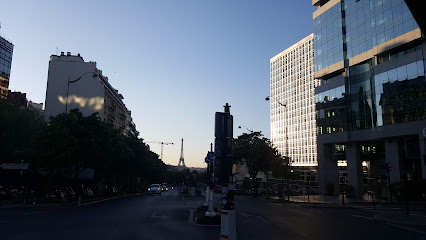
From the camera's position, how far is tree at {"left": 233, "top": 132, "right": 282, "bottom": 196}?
53.7m

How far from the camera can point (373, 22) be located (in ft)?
162

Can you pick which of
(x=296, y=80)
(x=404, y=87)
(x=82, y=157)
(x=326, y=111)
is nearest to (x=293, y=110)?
(x=296, y=80)

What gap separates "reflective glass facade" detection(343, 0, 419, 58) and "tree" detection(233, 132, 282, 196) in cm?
1974

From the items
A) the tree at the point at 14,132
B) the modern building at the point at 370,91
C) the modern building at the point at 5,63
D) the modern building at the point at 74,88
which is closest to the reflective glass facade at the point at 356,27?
the modern building at the point at 370,91

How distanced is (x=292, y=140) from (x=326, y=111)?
9391 centimetres

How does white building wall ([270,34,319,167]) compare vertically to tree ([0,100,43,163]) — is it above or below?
above

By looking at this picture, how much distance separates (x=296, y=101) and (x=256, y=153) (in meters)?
100

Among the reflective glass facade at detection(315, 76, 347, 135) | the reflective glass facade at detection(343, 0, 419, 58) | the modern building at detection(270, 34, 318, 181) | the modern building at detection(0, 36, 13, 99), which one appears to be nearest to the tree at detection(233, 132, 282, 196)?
the reflective glass facade at detection(315, 76, 347, 135)

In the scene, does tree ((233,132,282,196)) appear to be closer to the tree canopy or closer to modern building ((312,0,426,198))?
the tree canopy

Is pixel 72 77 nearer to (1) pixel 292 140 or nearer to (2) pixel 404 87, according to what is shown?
(2) pixel 404 87

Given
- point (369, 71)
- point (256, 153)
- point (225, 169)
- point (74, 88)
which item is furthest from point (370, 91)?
point (74, 88)

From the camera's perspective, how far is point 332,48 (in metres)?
58.4

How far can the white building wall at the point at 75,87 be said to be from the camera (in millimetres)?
74519

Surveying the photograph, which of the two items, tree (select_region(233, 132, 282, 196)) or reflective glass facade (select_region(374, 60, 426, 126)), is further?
tree (select_region(233, 132, 282, 196))
